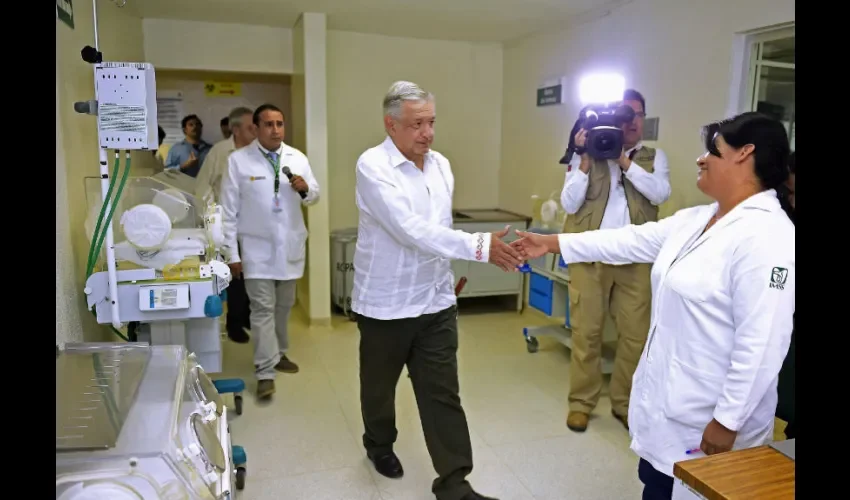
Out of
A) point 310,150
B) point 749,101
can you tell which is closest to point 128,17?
point 310,150

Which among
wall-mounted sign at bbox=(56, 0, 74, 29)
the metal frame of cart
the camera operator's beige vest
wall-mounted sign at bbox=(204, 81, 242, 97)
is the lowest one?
the metal frame of cart

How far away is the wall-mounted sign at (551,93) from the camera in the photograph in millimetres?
4254

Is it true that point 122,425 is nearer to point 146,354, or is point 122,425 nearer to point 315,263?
point 146,354

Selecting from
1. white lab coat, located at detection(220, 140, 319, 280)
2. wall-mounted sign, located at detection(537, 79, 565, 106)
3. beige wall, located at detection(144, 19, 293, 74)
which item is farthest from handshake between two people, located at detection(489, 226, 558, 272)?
beige wall, located at detection(144, 19, 293, 74)

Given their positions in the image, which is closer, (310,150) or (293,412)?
(293,412)

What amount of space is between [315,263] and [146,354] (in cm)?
298

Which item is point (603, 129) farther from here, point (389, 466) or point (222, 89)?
point (222, 89)

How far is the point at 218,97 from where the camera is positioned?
222 inches

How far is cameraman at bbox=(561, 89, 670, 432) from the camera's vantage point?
2814 millimetres

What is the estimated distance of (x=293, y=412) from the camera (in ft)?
9.88

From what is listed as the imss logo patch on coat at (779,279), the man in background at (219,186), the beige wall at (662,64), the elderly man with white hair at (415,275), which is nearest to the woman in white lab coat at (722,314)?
the imss logo patch on coat at (779,279)

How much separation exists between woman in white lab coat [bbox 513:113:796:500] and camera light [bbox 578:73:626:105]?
2.26 meters

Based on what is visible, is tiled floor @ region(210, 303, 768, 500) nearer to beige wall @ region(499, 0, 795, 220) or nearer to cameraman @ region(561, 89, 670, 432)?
cameraman @ region(561, 89, 670, 432)
